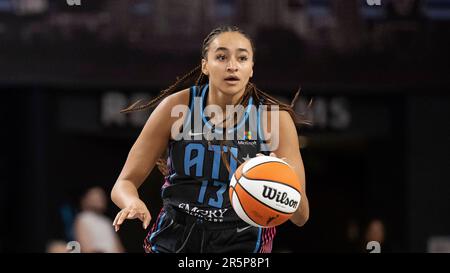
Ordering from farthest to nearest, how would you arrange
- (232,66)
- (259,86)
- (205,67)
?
(259,86), (205,67), (232,66)

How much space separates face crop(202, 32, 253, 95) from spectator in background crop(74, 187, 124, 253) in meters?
3.39

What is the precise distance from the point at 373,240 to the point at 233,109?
14.3ft

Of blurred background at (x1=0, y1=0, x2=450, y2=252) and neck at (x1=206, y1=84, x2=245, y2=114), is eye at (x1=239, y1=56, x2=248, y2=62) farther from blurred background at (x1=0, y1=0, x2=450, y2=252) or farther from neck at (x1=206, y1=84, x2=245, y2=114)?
blurred background at (x1=0, y1=0, x2=450, y2=252)

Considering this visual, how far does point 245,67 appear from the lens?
13.2ft

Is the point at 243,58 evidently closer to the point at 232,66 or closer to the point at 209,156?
the point at 232,66

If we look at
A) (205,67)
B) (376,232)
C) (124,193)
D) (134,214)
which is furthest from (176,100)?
(376,232)

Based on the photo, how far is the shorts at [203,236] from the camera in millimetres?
4109

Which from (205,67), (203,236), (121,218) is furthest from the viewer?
(205,67)

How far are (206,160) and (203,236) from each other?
0.40 meters

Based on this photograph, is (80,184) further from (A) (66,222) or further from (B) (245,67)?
(B) (245,67)

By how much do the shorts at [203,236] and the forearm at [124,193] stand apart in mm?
241

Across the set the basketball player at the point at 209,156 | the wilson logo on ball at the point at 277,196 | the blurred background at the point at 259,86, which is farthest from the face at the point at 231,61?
the blurred background at the point at 259,86

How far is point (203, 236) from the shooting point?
4109mm
